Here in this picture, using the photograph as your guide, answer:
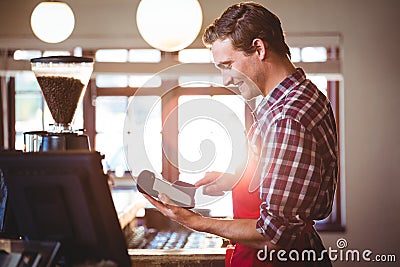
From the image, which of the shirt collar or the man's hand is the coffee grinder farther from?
the shirt collar

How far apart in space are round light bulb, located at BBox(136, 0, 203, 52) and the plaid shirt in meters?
1.34

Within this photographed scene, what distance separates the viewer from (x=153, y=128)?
1709 millimetres

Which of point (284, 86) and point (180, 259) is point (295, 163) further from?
point (180, 259)

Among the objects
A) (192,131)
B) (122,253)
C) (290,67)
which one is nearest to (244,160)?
(192,131)

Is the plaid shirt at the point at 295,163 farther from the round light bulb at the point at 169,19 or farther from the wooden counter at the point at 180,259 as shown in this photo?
the round light bulb at the point at 169,19

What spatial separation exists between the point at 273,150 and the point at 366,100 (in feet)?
13.1

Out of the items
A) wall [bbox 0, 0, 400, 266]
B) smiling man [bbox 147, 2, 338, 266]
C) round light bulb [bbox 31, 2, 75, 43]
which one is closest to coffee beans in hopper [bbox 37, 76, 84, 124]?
smiling man [bbox 147, 2, 338, 266]

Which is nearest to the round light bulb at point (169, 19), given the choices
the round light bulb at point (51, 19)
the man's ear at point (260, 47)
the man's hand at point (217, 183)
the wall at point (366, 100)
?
the round light bulb at point (51, 19)

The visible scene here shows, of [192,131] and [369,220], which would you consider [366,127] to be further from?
[192,131]

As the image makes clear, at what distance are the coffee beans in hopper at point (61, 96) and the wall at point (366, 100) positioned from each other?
11.4 ft

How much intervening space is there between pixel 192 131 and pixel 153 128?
109 mm

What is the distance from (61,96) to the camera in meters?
1.99

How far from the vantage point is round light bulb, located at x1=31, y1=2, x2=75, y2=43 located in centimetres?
366

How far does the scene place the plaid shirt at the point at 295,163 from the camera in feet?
5.07
